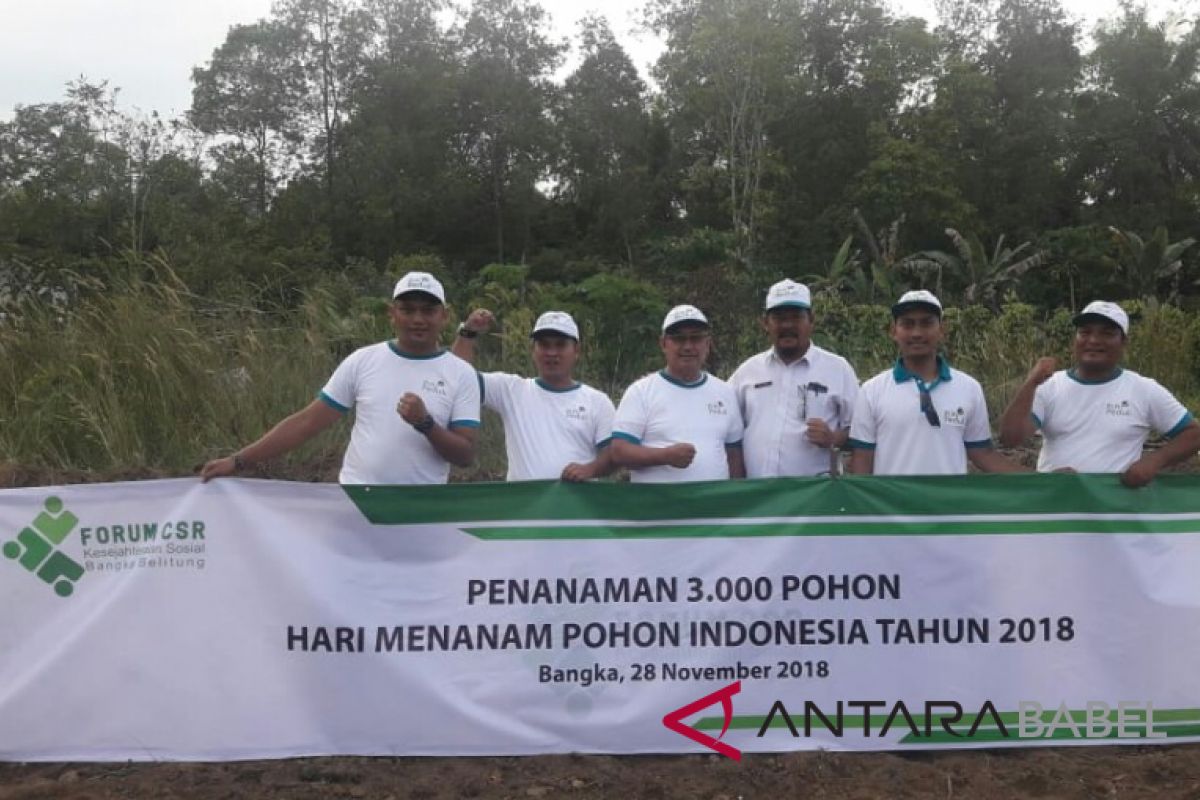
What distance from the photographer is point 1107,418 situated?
4961 millimetres

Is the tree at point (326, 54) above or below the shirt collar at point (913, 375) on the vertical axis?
above

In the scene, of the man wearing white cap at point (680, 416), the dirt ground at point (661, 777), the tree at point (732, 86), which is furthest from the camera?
the tree at point (732, 86)

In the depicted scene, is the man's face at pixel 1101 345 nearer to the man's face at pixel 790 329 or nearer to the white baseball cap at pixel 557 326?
the man's face at pixel 790 329

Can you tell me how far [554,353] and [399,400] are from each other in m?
0.73

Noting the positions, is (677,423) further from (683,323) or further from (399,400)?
(399,400)

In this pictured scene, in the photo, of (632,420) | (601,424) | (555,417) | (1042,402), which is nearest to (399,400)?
(555,417)

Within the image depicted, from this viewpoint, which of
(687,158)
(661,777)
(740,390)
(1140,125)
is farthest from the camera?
(687,158)

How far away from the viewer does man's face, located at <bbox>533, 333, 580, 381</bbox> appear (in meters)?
5.03

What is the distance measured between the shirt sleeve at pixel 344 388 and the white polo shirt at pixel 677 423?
3.87 feet

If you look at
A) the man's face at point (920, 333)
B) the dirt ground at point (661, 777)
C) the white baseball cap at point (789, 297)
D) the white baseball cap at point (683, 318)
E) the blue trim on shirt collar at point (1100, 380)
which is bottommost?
the dirt ground at point (661, 777)

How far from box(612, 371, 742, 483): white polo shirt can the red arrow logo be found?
917 mm

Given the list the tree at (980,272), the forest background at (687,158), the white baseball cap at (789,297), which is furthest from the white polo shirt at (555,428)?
the tree at (980,272)

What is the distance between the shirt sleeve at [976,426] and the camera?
4.97 m

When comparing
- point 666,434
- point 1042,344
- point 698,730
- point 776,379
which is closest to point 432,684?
point 698,730
